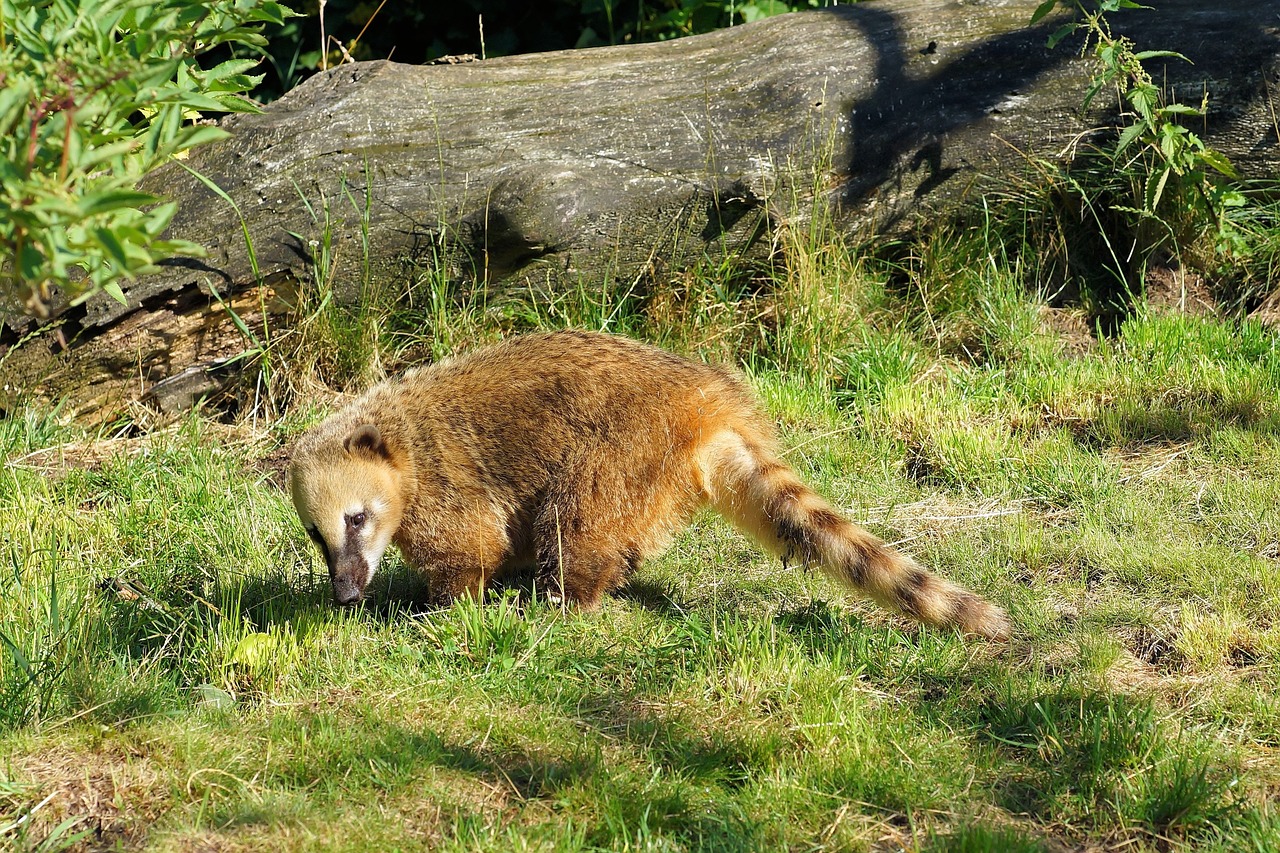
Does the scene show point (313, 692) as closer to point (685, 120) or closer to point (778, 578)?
point (778, 578)

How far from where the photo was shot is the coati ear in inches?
164

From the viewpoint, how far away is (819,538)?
12.6 feet

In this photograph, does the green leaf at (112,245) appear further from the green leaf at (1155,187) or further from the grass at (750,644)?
the green leaf at (1155,187)

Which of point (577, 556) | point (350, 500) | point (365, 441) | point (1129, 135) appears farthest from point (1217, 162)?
point (350, 500)

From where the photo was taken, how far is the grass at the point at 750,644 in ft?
10.0

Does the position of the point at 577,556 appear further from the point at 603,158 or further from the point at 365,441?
the point at 603,158

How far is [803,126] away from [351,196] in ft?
7.28

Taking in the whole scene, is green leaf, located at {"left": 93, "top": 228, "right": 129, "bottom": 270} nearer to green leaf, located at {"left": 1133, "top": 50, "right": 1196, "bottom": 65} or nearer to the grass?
the grass

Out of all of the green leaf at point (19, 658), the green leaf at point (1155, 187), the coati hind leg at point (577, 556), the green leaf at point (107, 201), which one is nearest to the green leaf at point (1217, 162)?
the green leaf at point (1155, 187)

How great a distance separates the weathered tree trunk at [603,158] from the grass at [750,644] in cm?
25

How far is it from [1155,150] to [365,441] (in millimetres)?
3844

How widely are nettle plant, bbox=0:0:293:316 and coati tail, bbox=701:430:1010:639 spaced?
2135 mm

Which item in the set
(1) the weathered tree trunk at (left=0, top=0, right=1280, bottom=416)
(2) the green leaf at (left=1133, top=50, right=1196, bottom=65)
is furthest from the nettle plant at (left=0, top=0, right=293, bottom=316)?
(2) the green leaf at (left=1133, top=50, right=1196, bottom=65)

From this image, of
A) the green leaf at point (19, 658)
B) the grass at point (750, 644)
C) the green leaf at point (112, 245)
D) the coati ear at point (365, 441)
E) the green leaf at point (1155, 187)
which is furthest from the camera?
the green leaf at point (1155, 187)
